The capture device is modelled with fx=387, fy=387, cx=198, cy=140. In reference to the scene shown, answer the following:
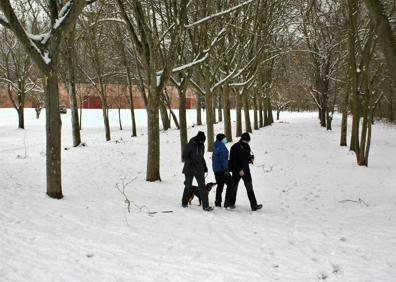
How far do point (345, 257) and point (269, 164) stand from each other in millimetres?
9718

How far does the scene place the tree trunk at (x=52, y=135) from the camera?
7.72 m

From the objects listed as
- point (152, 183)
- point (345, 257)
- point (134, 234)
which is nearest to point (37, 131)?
point (152, 183)

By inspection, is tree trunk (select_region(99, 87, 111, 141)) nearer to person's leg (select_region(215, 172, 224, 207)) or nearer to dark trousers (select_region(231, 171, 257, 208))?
person's leg (select_region(215, 172, 224, 207))

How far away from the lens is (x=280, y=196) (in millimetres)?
10516

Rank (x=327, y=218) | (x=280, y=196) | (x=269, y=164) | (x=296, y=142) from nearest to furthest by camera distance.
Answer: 1. (x=327, y=218)
2. (x=280, y=196)
3. (x=269, y=164)
4. (x=296, y=142)

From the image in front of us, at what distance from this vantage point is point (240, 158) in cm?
859

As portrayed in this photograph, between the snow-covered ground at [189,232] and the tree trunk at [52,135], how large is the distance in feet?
1.15

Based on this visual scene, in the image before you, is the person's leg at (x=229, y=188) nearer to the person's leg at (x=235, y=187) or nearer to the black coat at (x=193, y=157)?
the person's leg at (x=235, y=187)

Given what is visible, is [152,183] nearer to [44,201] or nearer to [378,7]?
[44,201]

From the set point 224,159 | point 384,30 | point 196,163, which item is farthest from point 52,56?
point 384,30

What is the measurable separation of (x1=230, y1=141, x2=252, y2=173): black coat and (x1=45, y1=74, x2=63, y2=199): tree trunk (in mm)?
3720

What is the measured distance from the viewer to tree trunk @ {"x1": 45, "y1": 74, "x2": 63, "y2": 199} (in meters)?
7.72

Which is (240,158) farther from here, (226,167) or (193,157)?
(193,157)

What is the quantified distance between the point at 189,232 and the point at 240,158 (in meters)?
2.60
